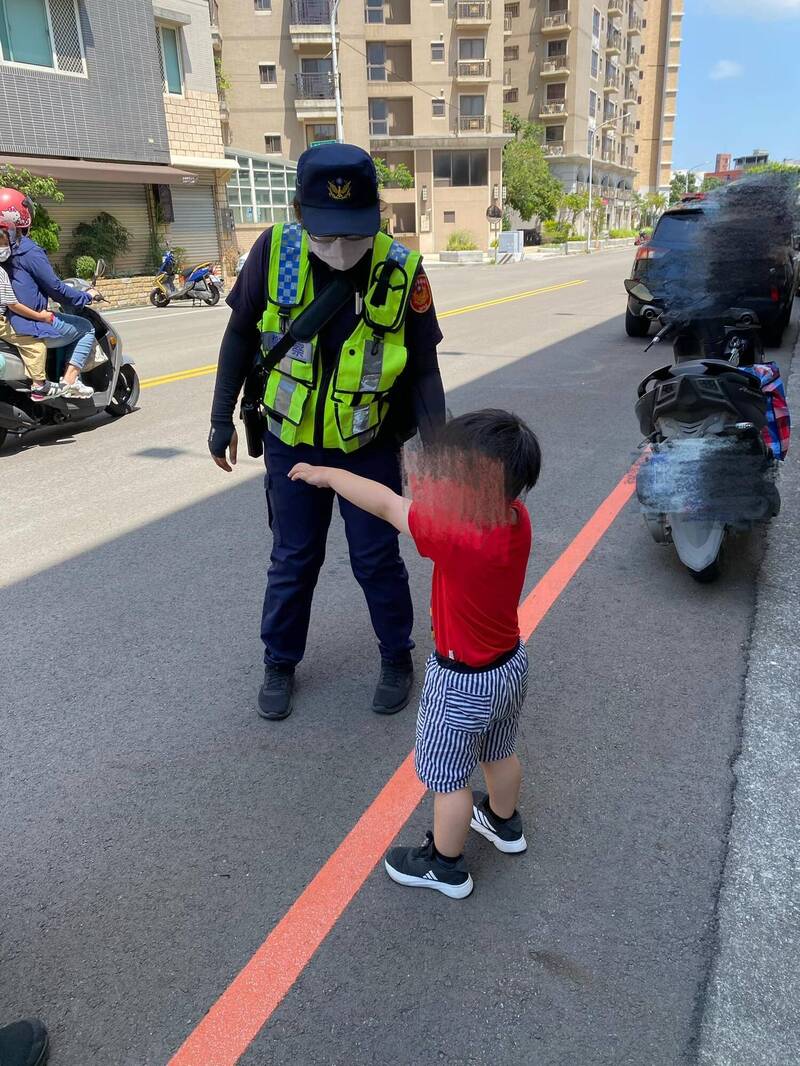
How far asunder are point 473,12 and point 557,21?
55.5ft

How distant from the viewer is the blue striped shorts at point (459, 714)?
221cm

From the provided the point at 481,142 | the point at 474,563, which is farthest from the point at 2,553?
the point at 481,142

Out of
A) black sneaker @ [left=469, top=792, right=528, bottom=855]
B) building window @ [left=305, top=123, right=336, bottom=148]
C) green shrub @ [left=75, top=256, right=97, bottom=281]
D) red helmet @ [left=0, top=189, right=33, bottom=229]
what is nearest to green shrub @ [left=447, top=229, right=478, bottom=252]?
building window @ [left=305, top=123, right=336, bottom=148]

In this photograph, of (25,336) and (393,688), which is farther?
(25,336)

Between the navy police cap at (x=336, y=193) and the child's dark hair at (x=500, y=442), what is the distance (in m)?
0.92

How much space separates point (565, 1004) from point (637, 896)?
425mm

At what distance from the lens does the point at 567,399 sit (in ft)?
27.6

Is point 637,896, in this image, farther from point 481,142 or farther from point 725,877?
point 481,142

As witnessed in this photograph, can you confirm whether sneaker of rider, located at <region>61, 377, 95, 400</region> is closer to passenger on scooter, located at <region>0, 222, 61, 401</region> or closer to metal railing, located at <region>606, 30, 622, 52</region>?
passenger on scooter, located at <region>0, 222, 61, 401</region>

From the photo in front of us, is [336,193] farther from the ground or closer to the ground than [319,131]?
closer to the ground

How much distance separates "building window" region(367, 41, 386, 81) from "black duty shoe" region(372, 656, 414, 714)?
183 feet

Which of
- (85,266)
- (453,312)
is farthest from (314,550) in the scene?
(85,266)

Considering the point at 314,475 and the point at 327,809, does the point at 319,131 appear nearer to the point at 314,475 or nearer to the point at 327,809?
the point at 314,475

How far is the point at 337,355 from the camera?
9.08 ft
